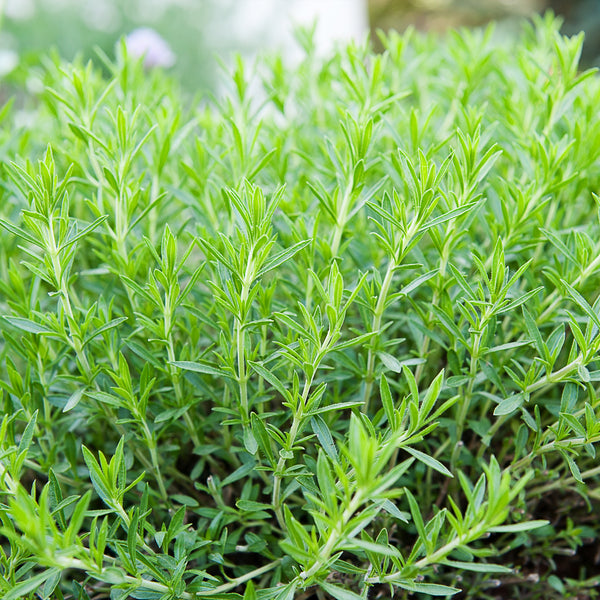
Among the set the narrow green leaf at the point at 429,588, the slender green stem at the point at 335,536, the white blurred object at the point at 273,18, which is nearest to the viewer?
the slender green stem at the point at 335,536

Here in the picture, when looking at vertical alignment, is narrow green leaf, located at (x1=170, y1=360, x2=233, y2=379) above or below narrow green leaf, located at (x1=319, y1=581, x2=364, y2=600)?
above

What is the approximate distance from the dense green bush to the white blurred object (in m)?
4.77

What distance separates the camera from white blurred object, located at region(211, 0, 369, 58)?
18.5ft

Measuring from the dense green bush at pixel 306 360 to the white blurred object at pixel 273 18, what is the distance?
477cm

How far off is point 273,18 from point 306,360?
6.57 meters

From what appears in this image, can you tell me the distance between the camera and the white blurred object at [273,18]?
5650 mm

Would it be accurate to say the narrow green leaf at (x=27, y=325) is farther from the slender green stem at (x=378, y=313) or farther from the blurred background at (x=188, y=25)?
the blurred background at (x=188, y=25)

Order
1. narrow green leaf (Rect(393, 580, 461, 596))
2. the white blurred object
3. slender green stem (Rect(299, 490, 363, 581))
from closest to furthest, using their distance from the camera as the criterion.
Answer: slender green stem (Rect(299, 490, 363, 581)), narrow green leaf (Rect(393, 580, 461, 596)), the white blurred object

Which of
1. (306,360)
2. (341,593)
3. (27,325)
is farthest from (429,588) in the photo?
(27,325)

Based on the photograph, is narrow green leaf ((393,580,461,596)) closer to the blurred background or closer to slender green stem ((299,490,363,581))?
slender green stem ((299,490,363,581))

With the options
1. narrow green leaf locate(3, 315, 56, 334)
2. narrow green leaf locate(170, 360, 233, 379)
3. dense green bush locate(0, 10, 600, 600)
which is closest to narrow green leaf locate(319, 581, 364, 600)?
dense green bush locate(0, 10, 600, 600)

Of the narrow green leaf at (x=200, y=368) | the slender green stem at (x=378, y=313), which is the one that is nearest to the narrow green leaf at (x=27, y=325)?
the narrow green leaf at (x=200, y=368)

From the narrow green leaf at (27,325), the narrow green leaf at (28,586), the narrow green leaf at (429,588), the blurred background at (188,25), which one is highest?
the blurred background at (188,25)

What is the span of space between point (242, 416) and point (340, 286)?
25 cm
